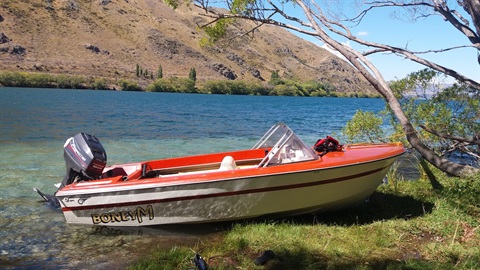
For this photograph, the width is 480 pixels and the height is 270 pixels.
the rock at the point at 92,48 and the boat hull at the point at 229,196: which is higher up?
the rock at the point at 92,48

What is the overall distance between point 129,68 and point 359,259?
142m

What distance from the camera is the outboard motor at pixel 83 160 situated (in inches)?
309

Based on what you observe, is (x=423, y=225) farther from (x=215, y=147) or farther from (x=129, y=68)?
(x=129, y=68)

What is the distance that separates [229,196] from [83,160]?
3.10m

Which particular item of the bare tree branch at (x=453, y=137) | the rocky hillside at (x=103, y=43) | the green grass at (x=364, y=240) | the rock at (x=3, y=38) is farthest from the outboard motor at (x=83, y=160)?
the rock at (x=3, y=38)

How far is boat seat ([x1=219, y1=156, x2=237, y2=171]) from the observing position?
7991mm

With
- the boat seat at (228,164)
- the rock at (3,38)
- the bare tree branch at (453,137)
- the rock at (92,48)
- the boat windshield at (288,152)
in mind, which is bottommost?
the boat seat at (228,164)

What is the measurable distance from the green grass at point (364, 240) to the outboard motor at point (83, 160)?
2429 mm

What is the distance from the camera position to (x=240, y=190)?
23.0 ft

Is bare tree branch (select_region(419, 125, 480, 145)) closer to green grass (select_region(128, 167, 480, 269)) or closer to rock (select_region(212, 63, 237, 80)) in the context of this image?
green grass (select_region(128, 167, 480, 269))

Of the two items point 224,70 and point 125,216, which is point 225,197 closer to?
point 125,216

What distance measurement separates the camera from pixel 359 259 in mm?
5586

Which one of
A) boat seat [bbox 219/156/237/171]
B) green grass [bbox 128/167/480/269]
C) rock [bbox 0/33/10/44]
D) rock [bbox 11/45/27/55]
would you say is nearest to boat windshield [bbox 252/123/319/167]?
boat seat [bbox 219/156/237/171]

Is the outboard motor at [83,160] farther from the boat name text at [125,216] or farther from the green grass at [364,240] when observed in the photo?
the green grass at [364,240]
